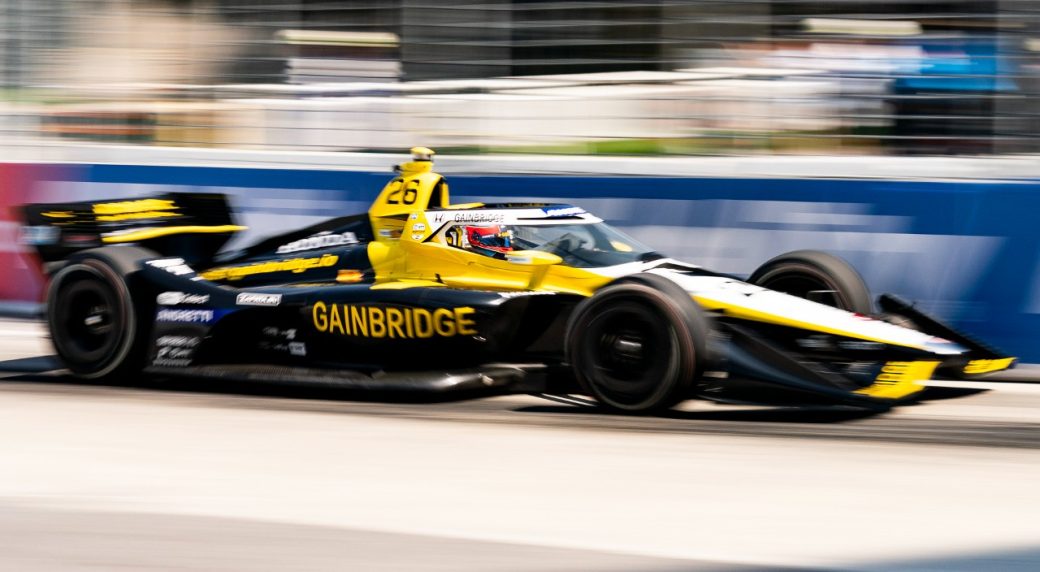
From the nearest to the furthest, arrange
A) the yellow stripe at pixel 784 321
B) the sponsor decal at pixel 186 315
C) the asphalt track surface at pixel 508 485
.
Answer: the asphalt track surface at pixel 508 485
the yellow stripe at pixel 784 321
the sponsor decal at pixel 186 315

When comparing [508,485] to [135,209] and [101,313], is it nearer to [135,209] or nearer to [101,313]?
[101,313]

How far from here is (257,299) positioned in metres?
7.49

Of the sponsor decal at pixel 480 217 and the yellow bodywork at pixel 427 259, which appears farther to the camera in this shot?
the sponsor decal at pixel 480 217

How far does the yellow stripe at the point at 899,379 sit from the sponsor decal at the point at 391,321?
1.99 meters

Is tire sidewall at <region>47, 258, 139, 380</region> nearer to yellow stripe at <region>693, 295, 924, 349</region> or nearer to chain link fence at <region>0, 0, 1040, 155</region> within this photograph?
chain link fence at <region>0, 0, 1040, 155</region>

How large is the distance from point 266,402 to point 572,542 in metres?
3.27

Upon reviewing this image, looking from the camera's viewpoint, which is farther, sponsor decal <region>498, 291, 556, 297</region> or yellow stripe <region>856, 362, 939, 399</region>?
sponsor decal <region>498, 291, 556, 297</region>

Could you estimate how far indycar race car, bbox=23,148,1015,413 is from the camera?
6387 mm

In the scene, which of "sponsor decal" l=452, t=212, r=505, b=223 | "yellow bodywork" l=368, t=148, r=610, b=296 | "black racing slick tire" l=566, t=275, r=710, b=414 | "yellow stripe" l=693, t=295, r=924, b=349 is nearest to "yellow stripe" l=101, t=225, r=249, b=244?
"yellow bodywork" l=368, t=148, r=610, b=296

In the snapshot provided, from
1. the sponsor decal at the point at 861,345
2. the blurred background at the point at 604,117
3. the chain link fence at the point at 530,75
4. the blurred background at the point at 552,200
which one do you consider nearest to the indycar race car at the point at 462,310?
the sponsor decal at the point at 861,345

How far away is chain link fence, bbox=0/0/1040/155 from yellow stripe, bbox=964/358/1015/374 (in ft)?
5.18

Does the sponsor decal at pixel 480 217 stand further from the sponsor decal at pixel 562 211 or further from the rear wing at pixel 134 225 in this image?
the rear wing at pixel 134 225

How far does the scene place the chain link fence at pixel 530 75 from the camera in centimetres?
841

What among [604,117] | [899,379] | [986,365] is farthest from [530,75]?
[899,379]
